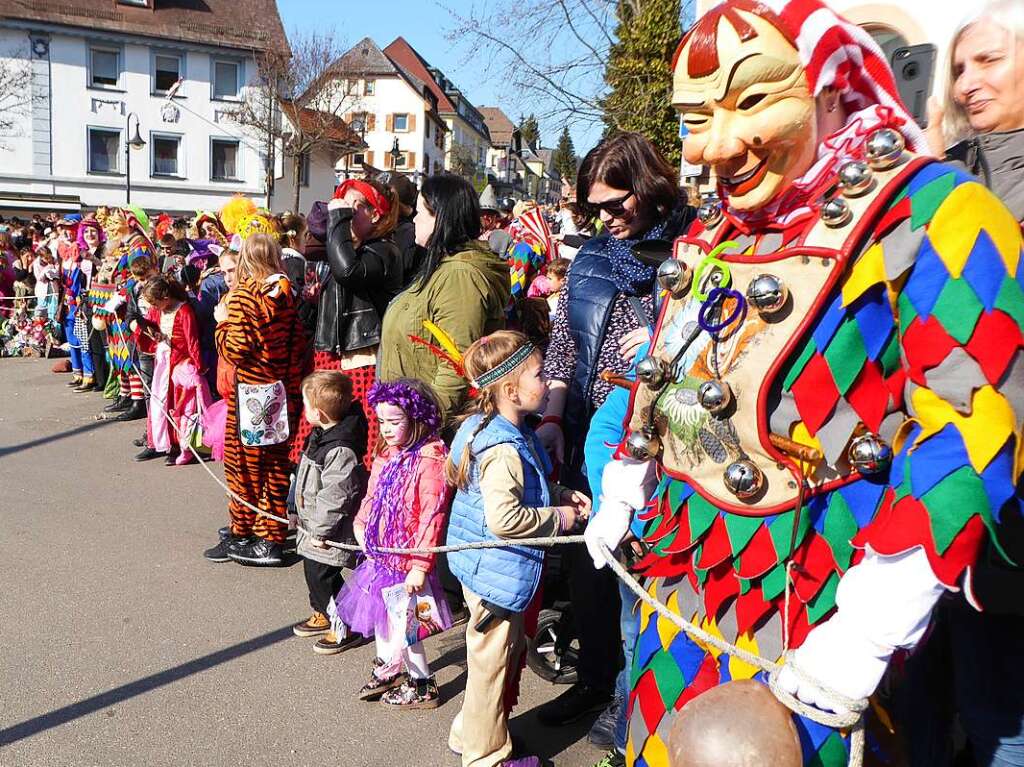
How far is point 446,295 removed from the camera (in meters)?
3.78

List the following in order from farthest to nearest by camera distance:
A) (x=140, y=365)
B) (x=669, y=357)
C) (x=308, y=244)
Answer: (x=140, y=365), (x=308, y=244), (x=669, y=357)

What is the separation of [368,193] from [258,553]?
85.0 inches

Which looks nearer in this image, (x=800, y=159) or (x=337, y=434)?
(x=800, y=159)

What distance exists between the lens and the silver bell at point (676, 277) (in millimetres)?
1770

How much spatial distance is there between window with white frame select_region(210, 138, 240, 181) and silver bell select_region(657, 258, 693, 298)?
3563 centimetres

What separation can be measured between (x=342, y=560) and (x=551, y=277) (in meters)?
3.75

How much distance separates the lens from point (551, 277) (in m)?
7.13

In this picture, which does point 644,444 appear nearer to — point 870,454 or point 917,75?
point 870,454

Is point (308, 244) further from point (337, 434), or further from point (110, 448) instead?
point (110, 448)

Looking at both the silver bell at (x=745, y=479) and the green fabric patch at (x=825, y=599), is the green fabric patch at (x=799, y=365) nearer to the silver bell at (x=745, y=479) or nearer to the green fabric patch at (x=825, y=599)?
the silver bell at (x=745, y=479)

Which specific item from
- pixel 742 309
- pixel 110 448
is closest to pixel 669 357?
pixel 742 309

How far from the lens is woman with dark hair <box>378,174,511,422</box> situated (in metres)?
3.76

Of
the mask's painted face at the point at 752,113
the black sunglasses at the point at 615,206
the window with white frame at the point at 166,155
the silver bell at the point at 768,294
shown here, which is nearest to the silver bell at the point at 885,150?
the mask's painted face at the point at 752,113

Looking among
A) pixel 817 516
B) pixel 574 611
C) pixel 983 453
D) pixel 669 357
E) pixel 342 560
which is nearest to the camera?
pixel 983 453
